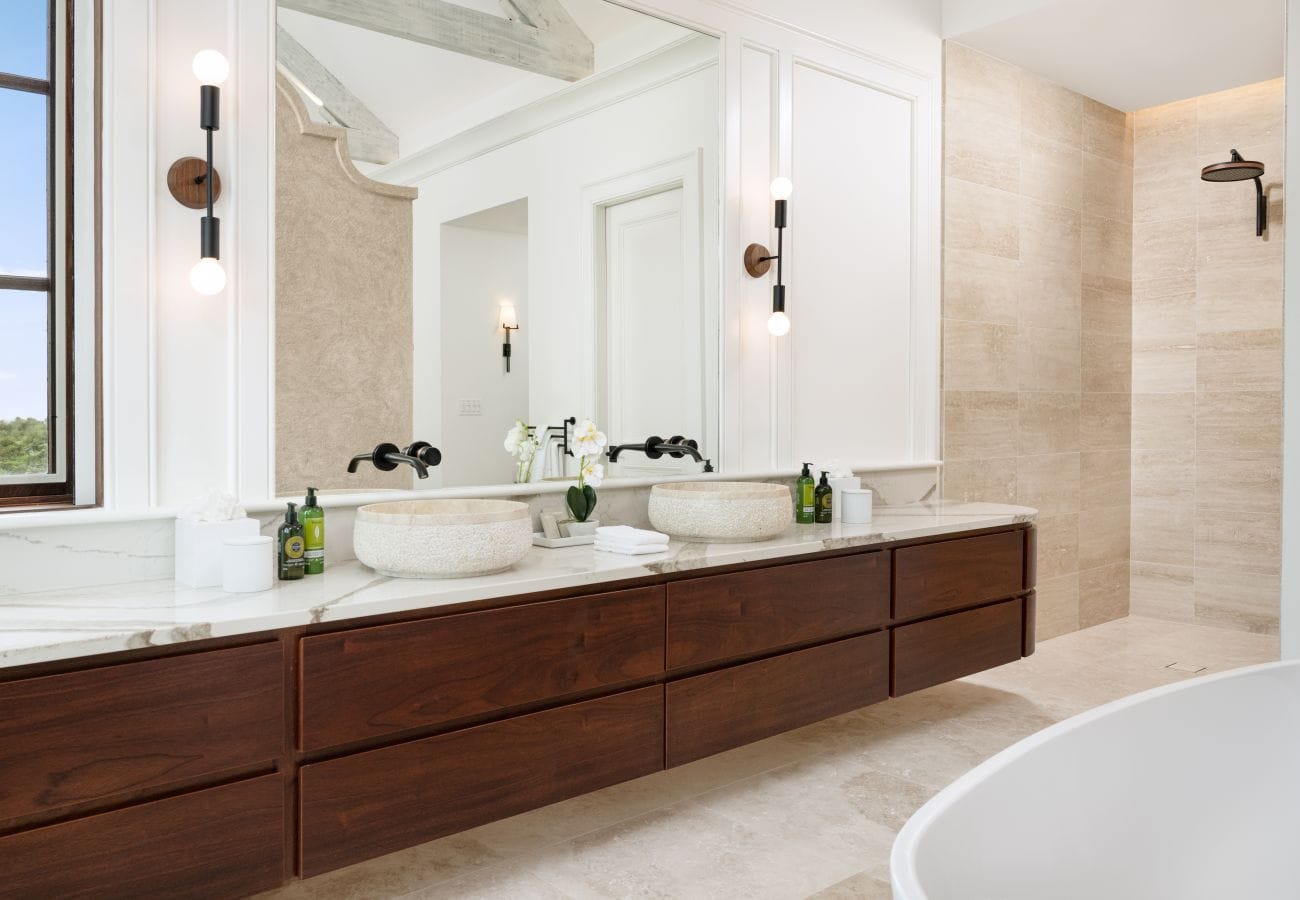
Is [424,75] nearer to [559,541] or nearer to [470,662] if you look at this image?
[559,541]

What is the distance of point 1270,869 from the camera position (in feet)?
5.75

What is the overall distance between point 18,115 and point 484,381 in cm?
114

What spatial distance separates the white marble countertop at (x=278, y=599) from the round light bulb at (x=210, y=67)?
1064 mm

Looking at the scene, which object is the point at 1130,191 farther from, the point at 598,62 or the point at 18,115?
the point at 18,115

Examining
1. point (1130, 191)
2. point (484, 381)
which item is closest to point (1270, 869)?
point (484, 381)

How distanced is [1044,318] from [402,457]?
3.12m

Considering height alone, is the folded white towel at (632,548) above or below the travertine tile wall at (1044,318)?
below

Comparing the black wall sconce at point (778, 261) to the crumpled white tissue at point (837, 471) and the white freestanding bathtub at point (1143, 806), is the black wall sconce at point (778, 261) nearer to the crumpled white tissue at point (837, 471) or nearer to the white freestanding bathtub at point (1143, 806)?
→ the crumpled white tissue at point (837, 471)

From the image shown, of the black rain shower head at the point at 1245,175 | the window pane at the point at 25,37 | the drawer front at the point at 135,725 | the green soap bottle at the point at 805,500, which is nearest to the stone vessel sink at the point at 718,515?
the green soap bottle at the point at 805,500

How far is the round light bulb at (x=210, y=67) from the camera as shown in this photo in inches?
77.3

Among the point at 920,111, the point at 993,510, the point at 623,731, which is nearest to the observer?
the point at 623,731

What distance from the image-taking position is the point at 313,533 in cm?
204

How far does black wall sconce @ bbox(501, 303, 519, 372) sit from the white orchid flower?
270mm

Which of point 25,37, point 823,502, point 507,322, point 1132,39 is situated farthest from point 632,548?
point 1132,39
